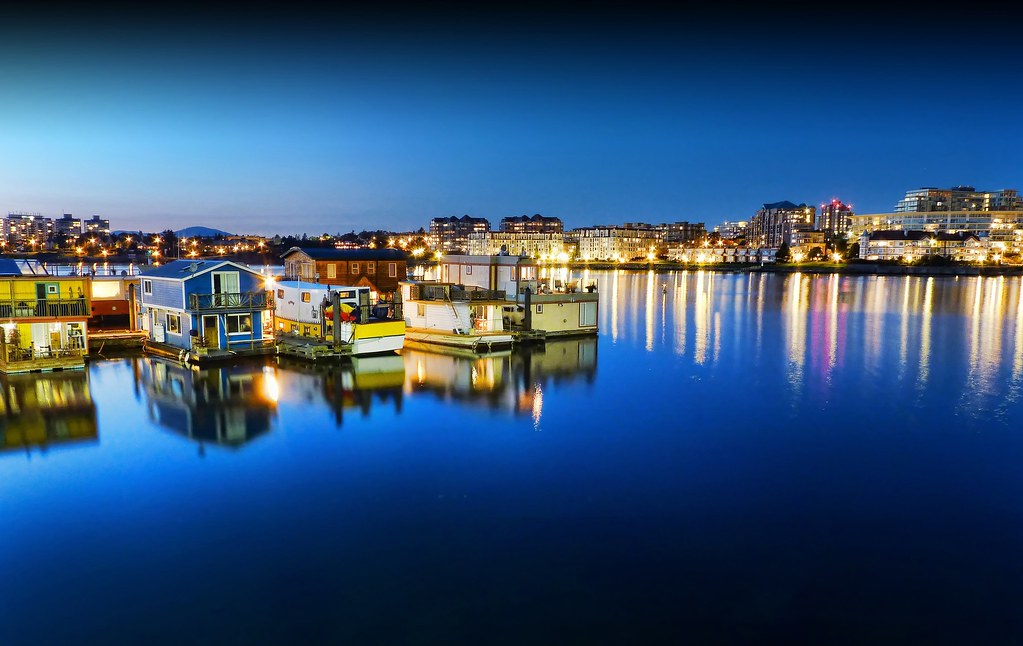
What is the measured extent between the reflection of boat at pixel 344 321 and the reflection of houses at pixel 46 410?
25.1ft

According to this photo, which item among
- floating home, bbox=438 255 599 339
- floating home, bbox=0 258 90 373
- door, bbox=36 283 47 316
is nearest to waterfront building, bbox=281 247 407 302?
floating home, bbox=438 255 599 339

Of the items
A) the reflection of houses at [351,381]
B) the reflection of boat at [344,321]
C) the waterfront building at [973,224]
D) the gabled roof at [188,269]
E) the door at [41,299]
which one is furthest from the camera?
the waterfront building at [973,224]

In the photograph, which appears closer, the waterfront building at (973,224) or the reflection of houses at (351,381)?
the reflection of houses at (351,381)

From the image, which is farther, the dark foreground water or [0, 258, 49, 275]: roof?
[0, 258, 49, 275]: roof

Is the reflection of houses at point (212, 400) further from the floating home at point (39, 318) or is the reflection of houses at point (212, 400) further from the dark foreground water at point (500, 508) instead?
the floating home at point (39, 318)

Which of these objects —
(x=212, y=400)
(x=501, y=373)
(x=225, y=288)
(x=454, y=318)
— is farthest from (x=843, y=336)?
(x=212, y=400)

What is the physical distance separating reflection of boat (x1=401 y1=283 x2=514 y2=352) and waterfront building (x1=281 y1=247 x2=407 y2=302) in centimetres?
584

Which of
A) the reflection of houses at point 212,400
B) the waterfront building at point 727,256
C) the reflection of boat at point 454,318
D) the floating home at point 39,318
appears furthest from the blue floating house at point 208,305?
the waterfront building at point 727,256

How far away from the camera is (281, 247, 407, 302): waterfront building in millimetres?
38500

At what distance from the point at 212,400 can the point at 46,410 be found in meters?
4.20

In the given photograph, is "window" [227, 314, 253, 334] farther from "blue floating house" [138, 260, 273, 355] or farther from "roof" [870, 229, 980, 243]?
"roof" [870, 229, 980, 243]

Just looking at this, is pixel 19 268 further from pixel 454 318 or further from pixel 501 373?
pixel 501 373

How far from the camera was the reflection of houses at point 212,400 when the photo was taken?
17781 mm

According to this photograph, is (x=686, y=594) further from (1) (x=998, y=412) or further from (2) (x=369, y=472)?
(1) (x=998, y=412)
